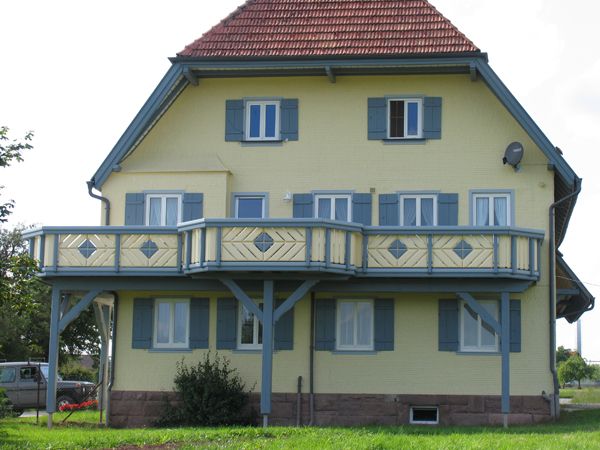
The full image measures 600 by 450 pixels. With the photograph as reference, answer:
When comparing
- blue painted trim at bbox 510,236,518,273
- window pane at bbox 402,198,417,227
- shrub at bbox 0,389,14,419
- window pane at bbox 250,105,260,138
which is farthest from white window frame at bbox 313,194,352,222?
shrub at bbox 0,389,14,419

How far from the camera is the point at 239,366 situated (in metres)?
28.4

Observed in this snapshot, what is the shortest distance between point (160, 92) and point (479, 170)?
7.94 meters

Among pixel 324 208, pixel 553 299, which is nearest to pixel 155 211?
pixel 324 208

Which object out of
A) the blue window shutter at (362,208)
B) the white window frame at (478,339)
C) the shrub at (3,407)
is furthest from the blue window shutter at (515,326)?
the shrub at (3,407)

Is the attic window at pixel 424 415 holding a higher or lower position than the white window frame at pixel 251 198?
lower

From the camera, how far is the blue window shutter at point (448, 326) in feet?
91.7

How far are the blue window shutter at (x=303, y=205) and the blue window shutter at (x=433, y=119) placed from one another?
325 centimetres

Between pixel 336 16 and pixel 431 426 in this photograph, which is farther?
pixel 336 16

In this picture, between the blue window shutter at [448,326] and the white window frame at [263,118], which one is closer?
the blue window shutter at [448,326]

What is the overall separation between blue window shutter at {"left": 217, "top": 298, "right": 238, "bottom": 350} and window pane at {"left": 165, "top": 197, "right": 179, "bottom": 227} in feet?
7.79

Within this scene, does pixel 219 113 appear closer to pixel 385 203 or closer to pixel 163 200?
pixel 163 200

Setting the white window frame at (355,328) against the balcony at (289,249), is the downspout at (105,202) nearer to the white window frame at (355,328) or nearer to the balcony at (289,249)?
the balcony at (289,249)

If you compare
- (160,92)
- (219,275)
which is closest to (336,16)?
(160,92)

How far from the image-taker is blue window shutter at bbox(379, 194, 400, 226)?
1126 inches
